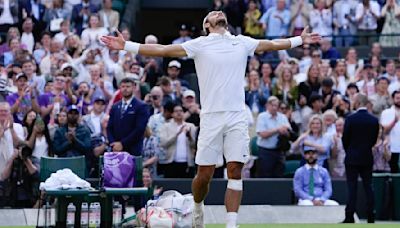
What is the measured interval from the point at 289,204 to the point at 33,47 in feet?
21.1

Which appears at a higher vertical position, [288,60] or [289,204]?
[288,60]

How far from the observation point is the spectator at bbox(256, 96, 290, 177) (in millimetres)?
22062

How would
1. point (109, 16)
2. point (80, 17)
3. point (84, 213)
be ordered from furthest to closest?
point (109, 16), point (80, 17), point (84, 213)

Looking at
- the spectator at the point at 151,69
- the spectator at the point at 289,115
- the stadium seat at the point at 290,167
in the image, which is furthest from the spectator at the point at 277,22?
the stadium seat at the point at 290,167

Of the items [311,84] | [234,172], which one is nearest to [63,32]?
[311,84]

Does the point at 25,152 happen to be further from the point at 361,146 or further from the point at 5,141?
Answer: the point at 361,146

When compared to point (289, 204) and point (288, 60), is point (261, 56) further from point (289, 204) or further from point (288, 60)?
point (289, 204)

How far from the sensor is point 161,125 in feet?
71.4

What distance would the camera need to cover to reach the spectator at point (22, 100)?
21609 millimetres

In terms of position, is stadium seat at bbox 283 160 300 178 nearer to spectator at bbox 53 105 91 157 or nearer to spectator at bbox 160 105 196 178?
spectator at bbox 160 105 196 178

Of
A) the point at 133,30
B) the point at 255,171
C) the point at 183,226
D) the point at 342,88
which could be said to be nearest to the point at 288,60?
the point at 342,88

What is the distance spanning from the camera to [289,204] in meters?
21.8

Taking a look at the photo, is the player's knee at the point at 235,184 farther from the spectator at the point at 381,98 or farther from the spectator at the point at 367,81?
the spectator at the point at 367,81

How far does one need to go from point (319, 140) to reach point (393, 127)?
1248 millimetres
